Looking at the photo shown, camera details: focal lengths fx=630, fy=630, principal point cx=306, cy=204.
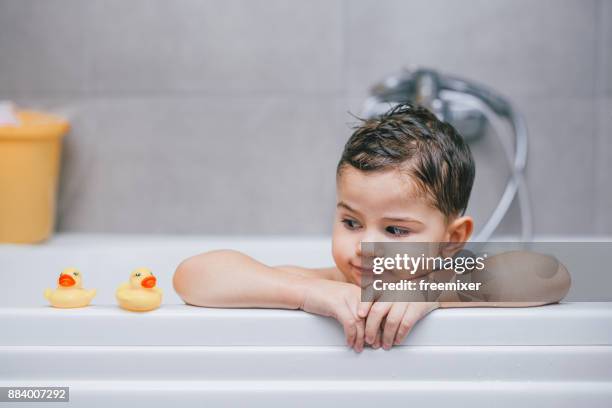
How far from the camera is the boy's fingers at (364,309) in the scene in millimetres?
687

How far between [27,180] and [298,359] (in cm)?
96

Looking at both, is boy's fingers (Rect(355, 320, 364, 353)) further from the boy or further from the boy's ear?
the boy's ear

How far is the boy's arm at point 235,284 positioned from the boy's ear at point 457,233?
0.81 feet

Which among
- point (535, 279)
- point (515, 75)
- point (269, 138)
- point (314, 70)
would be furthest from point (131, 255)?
point (515, 75)

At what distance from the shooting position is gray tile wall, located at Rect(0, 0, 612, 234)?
1.54 meters

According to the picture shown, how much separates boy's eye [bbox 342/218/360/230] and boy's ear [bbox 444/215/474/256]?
13cm

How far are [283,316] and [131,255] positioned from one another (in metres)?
0.75

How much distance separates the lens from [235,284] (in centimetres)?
76

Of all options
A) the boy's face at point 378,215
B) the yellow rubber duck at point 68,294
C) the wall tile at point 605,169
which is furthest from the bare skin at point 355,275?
the wall tile at point 605,169

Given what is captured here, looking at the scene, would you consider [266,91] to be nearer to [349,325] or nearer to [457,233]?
[457,233]

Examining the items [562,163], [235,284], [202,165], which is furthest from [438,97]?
[235,284]

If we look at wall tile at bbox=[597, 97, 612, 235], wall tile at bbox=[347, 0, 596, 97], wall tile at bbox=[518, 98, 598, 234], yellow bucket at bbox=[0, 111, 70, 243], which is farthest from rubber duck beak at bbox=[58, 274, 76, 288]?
wall tile at bbox=[597, 97, 612, 235]

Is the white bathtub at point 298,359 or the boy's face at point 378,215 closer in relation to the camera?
the white bathtub at point 298,359

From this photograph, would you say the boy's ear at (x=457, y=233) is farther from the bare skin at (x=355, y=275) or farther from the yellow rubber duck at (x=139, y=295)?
the yellow rubber duck at (x=139, y=295)
